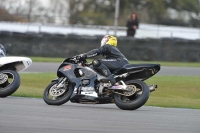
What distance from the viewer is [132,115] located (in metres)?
10.6

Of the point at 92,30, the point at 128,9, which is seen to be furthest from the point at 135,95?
the point at 128,9

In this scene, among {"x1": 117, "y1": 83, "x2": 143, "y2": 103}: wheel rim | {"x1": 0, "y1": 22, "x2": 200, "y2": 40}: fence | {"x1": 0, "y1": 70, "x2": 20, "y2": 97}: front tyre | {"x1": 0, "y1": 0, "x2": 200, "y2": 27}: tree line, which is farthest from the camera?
{"x1": 0, "y1": 0, "x2": 200, "y2": 27}: tree line

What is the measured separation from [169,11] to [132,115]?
40877mm

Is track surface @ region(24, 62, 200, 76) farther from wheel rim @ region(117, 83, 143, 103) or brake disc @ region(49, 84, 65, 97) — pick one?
wheel rim @ region(117, 83, 143, 103)

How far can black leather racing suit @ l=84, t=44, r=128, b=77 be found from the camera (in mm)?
11961

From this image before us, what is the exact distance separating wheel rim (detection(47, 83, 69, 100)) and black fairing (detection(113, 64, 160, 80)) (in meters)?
1.18

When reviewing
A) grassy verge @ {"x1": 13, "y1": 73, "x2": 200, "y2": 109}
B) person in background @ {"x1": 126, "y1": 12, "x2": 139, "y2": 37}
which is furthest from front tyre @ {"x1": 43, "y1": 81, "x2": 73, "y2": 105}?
person in background @ {"x1": 126, "y1": 12, "x2": 139, "y2": 37}

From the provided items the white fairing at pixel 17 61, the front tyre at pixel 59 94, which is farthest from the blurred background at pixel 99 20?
the front tyre at pixel 59 94

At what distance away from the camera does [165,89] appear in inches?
692

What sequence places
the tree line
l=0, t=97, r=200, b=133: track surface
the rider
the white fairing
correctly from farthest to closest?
the tree line, the white fairing, the rider, l=0, t=97, r=200, b=133: track surface

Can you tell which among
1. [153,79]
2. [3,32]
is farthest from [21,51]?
[153,79]

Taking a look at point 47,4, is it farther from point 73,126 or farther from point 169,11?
point 73,126

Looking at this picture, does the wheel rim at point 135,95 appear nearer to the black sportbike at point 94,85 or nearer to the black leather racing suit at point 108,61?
the black sportbike at point 94,85

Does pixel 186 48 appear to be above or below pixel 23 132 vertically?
below
